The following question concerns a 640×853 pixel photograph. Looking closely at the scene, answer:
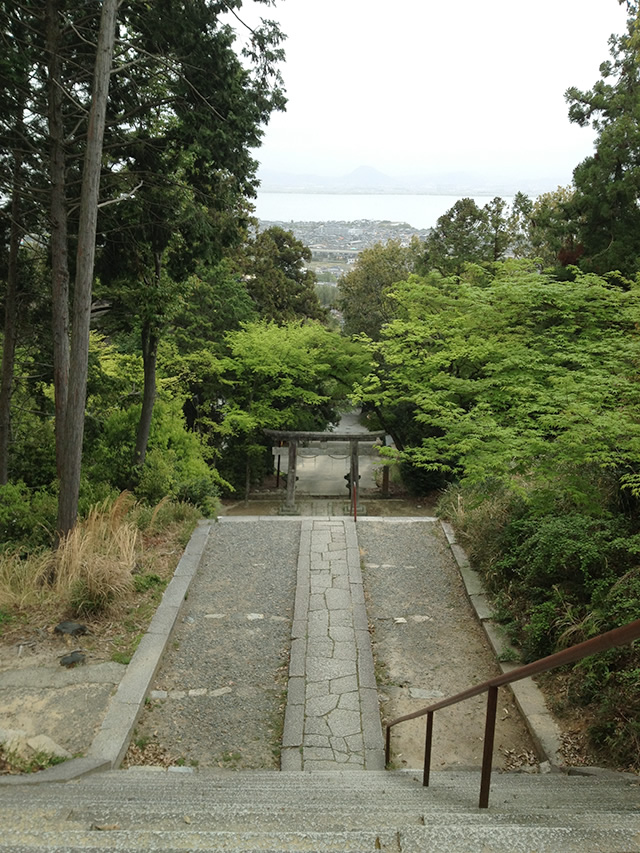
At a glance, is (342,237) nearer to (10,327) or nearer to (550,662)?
(10,327)

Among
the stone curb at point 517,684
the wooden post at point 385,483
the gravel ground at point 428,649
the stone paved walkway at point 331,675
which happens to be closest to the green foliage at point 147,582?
the stone paved walkway at point 331,675

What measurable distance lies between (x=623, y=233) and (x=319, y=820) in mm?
13851

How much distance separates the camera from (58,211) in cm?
777

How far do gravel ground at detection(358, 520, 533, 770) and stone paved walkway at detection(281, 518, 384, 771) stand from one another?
0.18 metres

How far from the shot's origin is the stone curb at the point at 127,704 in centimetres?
407

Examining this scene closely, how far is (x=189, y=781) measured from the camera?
383 centimetres

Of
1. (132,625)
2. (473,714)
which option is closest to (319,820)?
(473,714)

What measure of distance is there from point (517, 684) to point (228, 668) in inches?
104

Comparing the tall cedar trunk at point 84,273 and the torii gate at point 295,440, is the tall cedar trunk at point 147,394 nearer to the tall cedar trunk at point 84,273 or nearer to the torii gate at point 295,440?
the tall cedar trunk at point 84,273

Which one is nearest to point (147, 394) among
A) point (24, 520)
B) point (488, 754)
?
point (24, 520)

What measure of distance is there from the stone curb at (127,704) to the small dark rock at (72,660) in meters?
0.44

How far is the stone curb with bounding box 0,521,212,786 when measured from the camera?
4.07 meters

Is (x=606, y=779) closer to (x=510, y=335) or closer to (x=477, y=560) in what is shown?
(x=477, y=560)

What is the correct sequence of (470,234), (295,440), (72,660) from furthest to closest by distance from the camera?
1. (470,234)
2. (295,440)
3. (72,660)
